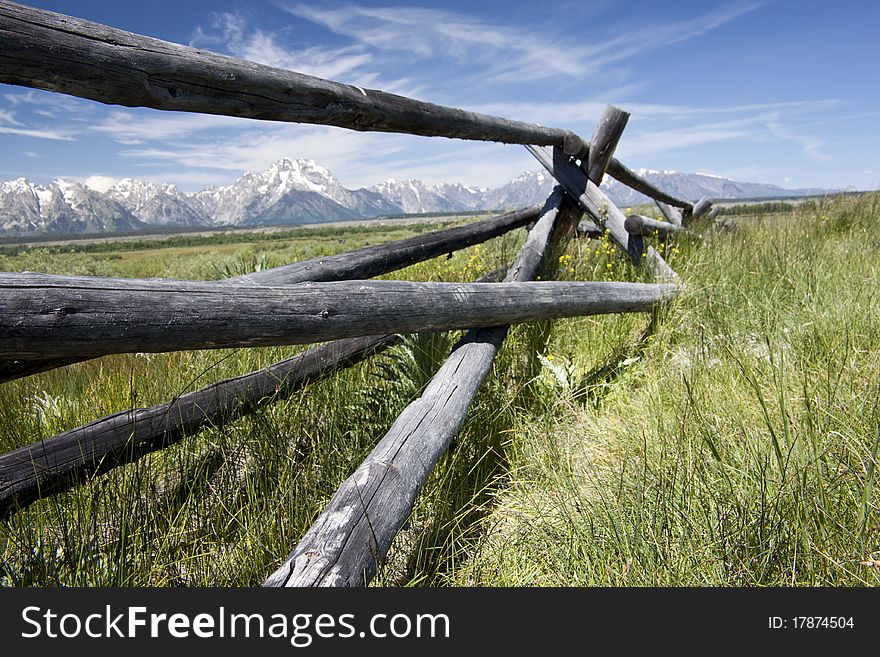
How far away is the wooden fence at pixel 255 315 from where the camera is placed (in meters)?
1.22

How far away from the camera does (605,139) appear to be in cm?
448

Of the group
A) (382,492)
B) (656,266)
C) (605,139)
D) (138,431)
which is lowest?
(138,431)

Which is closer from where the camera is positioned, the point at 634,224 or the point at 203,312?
the point at 203,312

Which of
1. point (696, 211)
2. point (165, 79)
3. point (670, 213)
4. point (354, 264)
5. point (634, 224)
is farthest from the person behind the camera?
point (696, 211)

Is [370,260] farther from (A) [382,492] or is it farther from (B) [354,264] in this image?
(A) [382,492]

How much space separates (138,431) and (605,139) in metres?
4.18

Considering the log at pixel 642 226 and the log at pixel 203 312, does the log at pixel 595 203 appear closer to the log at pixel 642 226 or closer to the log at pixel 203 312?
the log at pixel 642 226

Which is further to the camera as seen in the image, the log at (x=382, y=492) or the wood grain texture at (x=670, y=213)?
the wood grain texture at (x=670, y=213)

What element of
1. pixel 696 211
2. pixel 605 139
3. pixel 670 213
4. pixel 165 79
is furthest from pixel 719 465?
pixel 696 211

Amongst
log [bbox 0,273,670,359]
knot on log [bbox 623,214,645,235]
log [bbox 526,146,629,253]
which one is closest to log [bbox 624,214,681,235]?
knot on log [bbox 623,214,645,235]

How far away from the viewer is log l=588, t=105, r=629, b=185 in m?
4.39

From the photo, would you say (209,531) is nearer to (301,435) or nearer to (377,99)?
(301,435)

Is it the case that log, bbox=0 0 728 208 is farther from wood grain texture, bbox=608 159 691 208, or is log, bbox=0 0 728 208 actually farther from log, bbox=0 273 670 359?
wood grain texture, bbox=608 159 691 208

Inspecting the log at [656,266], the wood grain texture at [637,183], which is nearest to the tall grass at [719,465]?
the log at [656,266]
